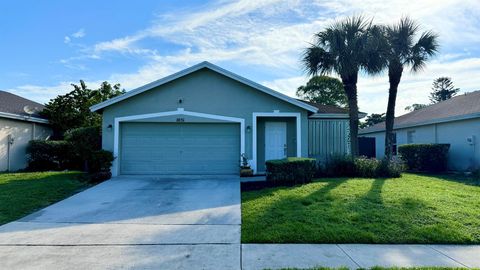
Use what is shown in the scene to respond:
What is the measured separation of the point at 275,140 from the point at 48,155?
1145 cm

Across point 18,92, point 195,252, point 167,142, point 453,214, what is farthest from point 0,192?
point 18,92

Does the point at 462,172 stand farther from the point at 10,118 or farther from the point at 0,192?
the point at 10,118

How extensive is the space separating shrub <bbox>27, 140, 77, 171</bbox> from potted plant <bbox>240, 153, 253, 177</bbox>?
910 cm

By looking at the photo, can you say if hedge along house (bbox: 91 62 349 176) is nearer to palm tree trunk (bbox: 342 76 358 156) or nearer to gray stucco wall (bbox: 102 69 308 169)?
gray stucco wall (bbox: 102 69 308 169)

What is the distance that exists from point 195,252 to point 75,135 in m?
10.5

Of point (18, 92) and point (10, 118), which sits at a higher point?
point (18, 92)

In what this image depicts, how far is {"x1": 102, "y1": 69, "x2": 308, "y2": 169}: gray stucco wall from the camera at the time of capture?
13.1 meters

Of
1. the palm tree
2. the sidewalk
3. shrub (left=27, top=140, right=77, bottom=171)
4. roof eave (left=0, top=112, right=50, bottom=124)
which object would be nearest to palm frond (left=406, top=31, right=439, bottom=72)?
the palm tree

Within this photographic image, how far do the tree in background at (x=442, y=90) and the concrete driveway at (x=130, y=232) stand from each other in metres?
49.2

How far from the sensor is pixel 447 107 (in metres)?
19.0

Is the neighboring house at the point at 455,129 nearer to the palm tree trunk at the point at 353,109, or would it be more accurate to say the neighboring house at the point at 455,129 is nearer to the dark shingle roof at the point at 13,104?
the palm tree trunk at the point at 353,109

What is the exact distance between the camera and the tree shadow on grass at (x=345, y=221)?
5.68m

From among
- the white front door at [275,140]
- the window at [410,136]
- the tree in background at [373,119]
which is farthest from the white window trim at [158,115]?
the tree in background at [373,119]

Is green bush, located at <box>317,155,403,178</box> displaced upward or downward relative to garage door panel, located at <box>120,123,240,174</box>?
downward
